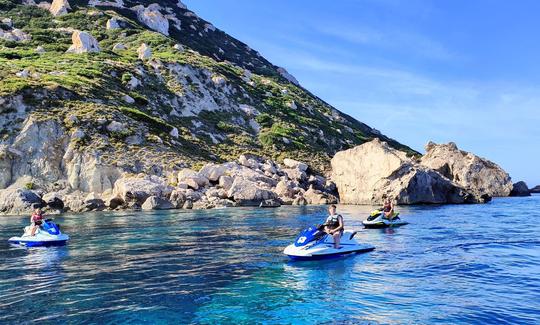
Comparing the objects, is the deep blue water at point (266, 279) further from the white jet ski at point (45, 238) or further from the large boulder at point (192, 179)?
the large boulder at point (192, 179)

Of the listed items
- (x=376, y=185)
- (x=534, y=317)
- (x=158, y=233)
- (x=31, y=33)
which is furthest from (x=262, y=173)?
(x=31, y=33)

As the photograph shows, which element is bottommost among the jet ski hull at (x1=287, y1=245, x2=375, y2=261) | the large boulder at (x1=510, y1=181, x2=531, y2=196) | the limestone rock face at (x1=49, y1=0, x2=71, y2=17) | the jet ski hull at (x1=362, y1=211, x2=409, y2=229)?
the jet ski hull at (x1=287, y1=245, x2=375, y2=261)

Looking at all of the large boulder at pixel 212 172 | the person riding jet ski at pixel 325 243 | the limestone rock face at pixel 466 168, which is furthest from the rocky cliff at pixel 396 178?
the person riding jet ski at pixel 325 243

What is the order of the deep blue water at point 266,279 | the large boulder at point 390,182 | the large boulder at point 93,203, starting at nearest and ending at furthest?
1. the deep blue water at point 266,279
2. the large boulder at point 93,203
3. the large boulder at point 390,182

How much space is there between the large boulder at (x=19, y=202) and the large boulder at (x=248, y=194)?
20884 mm

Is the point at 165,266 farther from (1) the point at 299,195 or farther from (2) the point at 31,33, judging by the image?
(2) the point at 31,33

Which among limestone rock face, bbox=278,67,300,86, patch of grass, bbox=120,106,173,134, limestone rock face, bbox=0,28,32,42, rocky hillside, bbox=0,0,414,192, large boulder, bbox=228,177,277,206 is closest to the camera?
large boulder, bbox=228,177,277,206

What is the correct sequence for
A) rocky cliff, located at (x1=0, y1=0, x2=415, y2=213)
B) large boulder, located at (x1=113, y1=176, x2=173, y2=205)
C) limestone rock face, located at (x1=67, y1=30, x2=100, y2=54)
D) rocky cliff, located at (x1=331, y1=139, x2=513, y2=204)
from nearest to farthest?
1. large boulder, located at (x1=113, y1=176, x2=173, y2=205)
2. rocky cliff, located at (x1=331, y1=139, x2=513, y2=204)
3. rocky cliff, located at (x1=0, y1=0, x2=415, y2=213)
4. limestone rock face, located at (x1=67, y1=30, x2=100, y2=54)

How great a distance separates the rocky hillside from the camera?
2397 inches

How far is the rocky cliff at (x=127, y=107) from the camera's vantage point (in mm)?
59469

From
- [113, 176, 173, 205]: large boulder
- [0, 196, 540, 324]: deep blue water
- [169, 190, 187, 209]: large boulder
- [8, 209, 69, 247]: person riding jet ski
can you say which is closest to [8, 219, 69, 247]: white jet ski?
[8, 209, 69, 247]: person riding jet ski

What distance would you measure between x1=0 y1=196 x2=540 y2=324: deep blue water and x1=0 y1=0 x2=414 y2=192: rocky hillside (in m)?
30.5

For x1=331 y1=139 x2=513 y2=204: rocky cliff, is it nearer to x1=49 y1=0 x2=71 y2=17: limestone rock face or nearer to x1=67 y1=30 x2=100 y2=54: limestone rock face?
x1=67 y1=30 x2=100 y2=54: limestone rock face

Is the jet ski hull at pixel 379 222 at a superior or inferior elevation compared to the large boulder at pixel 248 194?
inferior
